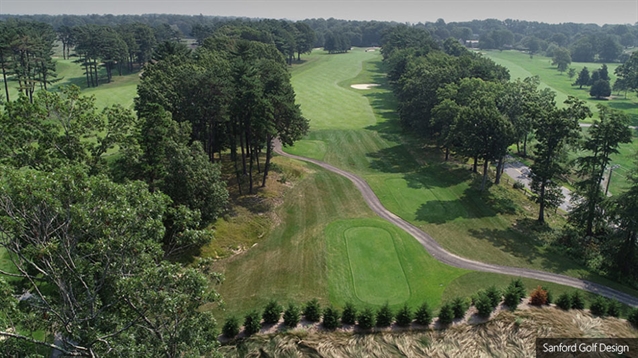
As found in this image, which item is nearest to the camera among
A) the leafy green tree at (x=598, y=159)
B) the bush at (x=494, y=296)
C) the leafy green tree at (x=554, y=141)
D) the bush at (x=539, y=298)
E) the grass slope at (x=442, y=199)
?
the bush at (x=494, y=296)

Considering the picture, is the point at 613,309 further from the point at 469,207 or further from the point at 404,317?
the point at 469,207

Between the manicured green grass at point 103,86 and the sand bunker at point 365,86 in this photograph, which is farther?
the sand bunker at point 365,86

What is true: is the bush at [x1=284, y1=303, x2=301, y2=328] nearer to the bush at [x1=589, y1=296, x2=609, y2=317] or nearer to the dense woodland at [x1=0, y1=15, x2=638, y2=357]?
the dense woodland at [x1=0, y1=15, x2=638, y2=357]

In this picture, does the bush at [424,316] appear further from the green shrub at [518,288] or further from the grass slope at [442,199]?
the grass slope at [442,199]

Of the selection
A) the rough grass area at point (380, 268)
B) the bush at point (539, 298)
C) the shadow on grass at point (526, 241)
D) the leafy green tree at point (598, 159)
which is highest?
the leafy green tree at point (598, 159)

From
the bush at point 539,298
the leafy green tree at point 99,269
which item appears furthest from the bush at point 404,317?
the leafy green tree at point 99,269

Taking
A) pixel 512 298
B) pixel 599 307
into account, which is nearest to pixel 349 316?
pixel 512 298

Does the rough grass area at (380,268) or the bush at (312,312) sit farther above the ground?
the bush at (312,312)

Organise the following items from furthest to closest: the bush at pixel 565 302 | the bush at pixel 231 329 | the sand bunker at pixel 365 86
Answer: the sand bunker at pixel 365 86, the bush at pixel 565 302, the bush at pixel 231 329
